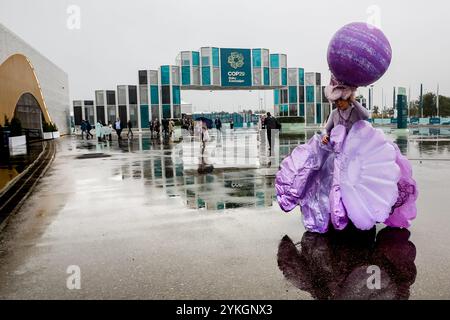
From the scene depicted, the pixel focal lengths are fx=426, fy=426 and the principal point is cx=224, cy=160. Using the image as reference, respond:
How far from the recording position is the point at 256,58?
48.3 meters

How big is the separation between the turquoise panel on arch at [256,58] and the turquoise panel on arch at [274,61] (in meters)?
3.07

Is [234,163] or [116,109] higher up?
[116,109]

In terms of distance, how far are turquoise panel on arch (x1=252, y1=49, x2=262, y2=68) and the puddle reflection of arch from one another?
44.3 metres

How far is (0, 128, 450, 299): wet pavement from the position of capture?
12.1ft

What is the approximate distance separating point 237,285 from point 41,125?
34032 millimetres

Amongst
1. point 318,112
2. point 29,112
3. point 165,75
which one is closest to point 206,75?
point 165,75

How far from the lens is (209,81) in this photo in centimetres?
4866

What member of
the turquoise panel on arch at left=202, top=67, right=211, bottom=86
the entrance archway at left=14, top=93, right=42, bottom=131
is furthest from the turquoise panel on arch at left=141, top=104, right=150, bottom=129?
the entrance archway at left=14, top=93, right=42, bottom=131

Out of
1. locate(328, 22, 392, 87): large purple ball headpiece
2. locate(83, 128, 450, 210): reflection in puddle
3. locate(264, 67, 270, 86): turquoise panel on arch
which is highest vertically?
locate(264, 67, 270, 86): turquoise panel on arch

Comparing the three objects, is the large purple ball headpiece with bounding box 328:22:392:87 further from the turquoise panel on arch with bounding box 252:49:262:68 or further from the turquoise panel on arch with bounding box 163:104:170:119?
the turquoise panel on arch with bounding box 163:104:170:119

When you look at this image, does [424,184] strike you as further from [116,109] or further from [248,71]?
[116,109]

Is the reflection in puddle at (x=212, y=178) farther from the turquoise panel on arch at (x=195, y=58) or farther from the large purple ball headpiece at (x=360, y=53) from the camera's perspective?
the turquoise panel on arch at (x=195, y=58)
